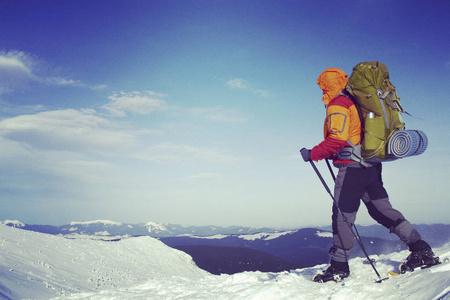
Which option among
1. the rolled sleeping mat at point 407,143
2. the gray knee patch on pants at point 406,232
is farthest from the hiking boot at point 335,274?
the rolled sleeping mat at point 407,143

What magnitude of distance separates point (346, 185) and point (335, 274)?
1366mm

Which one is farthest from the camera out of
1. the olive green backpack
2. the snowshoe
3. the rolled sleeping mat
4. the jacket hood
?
the jacket hood

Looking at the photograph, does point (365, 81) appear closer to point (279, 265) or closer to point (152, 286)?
point (152, 286)

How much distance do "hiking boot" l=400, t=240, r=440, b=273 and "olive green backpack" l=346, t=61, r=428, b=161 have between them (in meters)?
1.30

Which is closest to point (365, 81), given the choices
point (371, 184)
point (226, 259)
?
point (371, 184)

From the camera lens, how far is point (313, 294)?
320cm

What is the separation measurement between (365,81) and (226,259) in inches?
1654

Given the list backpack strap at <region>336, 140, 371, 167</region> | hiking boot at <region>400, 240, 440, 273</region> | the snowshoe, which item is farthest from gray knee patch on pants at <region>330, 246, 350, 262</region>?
backpack strap at <region>336, 140, 371, 167</region>

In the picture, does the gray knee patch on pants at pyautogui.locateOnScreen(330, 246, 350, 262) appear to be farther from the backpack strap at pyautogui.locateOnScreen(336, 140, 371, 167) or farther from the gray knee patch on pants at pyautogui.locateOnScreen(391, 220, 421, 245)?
the backpack strap at pyautogui.locateOnScreen(336, 140, 371, 167)

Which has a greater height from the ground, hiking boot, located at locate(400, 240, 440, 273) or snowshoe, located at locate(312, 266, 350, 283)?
hiking boot, located at locate(400, 240, 440, 273)

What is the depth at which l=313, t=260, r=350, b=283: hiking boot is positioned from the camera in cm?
388

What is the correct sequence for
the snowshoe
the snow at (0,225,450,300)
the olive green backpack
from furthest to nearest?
the snowshoe, the olive green backpack, the snow at (0,225,450,300)

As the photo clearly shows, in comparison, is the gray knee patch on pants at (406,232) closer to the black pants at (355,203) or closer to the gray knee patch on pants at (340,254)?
the black pants at (355,203)

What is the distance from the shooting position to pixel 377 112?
372 cm
